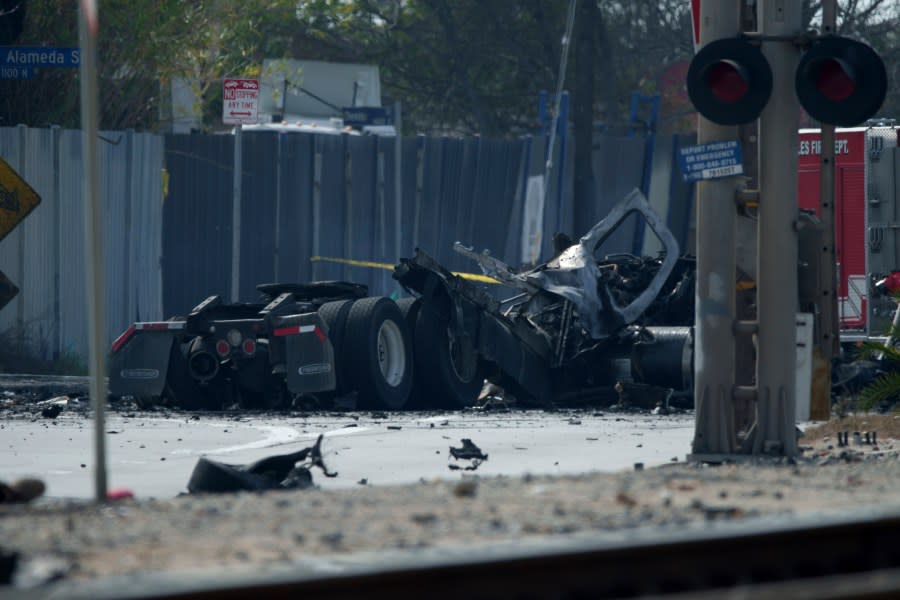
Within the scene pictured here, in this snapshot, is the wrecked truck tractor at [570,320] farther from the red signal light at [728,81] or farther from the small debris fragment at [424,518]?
the small debris fragment at [424,518]

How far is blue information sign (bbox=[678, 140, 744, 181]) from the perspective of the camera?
1008 cm

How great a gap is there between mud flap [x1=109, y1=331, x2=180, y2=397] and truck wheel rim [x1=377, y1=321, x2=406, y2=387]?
6.48 ft

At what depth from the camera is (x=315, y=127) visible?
81.2ft

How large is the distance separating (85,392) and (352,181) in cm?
692

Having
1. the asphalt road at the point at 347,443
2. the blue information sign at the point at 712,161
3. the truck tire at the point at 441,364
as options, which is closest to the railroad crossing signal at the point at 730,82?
the blue information sign at the point at 712,161

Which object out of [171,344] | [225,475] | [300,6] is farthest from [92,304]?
[300,6]

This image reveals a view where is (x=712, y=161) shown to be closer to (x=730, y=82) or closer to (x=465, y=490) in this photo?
(x=730, y=82)

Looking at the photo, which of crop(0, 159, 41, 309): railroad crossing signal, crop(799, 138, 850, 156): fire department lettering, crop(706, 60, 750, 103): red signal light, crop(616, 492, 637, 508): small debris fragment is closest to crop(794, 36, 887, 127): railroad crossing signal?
crop(706, 60, 750, 103): red signal light

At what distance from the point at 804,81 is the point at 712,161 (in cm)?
72

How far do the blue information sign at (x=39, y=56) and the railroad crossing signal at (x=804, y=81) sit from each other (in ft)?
26.3

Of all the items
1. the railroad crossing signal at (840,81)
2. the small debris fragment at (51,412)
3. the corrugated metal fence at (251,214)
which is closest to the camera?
the railroad crossing signal at (840,81)

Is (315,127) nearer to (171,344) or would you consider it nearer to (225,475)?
(171,344)

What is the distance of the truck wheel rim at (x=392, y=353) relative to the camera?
635 inches

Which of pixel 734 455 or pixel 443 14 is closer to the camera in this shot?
pixel 734 455
